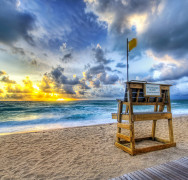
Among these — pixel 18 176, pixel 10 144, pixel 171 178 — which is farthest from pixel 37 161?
pixel 171 178

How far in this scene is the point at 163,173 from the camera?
8.32 feet

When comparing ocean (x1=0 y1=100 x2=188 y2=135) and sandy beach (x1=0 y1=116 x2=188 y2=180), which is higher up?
sandy beach (x1=0 y1=116 x2=188 y2=180)

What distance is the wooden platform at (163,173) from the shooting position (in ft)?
7.81

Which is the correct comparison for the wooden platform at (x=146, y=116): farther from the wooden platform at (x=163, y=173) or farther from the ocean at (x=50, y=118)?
the ocean at (x=50, y=118)

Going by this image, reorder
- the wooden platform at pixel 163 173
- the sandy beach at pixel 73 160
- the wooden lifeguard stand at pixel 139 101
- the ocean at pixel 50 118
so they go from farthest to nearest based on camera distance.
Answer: the ocean at pixel 50 118 → the wooden lifeguard stand at pixel 139 101 → the sandy beach at pixel 73 160 → the wooden platform at pixel 163 173

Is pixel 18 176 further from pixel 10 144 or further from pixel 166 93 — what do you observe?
pixel 166 93

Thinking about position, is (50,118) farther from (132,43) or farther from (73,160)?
(132,43)

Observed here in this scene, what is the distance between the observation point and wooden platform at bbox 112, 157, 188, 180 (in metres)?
2.38

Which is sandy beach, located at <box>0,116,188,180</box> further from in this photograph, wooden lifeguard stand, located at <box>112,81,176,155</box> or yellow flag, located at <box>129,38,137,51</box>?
yellow flag, located at <box>129,38,137,51</box>

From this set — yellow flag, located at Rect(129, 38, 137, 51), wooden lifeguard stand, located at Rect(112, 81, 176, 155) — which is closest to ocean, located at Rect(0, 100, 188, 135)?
wooden lifeguard stand, located at Rect(112, 81, 176, 155)

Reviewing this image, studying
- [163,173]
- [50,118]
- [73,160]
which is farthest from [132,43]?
[50,118]

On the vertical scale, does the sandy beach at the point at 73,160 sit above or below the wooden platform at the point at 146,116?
below

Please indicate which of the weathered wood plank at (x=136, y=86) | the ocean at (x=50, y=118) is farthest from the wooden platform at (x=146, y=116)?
the ocean at (x=50, y=118)

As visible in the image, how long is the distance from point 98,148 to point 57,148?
1.66m
